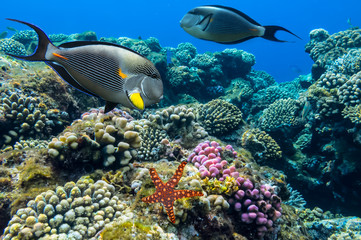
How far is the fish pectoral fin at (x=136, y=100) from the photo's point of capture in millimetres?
1291

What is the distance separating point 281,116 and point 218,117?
3.50m

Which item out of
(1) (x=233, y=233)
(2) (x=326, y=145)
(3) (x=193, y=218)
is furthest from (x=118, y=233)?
(2) (x=326, y=145)

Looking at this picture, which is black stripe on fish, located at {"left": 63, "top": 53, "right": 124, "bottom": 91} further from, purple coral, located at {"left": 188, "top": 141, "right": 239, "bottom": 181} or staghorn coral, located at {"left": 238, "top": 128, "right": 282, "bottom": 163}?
staghorn coral, located at {"left": 238, "top": 128, "right": 282, "bottom": 163}

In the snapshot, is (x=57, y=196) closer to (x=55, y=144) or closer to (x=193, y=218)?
(x=55, y=144)

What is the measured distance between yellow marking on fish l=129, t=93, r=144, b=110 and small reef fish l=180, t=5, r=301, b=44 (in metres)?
1.29

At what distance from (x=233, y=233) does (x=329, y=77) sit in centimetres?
796

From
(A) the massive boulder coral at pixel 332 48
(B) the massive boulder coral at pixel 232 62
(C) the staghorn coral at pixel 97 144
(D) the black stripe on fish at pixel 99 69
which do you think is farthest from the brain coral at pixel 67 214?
(A) the massive boulder coral at pixel 332 48

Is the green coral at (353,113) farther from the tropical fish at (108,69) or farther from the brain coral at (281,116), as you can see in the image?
the tropical fish at (108,69)

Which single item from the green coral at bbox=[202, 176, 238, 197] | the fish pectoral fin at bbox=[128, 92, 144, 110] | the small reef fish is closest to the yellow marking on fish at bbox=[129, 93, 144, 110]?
the fish pectoral fin at bbox=[128, 92, 144, 110]

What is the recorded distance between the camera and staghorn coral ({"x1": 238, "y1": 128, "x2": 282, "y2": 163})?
6.41 meters

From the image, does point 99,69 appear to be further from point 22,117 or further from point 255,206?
point 22,117

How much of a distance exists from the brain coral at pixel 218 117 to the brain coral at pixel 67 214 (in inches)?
172

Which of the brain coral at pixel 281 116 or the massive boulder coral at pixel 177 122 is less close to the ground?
the brain coral at pixel 281 116

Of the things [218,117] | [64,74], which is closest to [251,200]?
[64,74]
